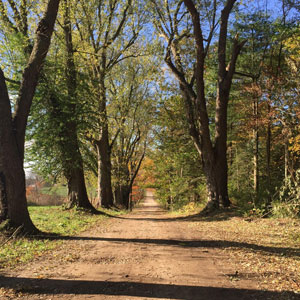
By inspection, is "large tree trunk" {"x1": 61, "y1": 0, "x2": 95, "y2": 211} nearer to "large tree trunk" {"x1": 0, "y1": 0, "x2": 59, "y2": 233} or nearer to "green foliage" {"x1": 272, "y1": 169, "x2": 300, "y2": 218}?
"large tree trunk" {"x1": 0, "y1": 0, "x2": 59, "y2": 233}

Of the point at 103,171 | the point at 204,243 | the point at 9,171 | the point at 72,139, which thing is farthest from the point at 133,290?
the point at 103,171

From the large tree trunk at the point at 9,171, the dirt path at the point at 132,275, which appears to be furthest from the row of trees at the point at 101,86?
the dirt path at the point at 132,275

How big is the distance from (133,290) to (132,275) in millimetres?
580

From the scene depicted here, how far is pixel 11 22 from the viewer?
35.4 ft

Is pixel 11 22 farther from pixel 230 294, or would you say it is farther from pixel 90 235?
pixel 230 294

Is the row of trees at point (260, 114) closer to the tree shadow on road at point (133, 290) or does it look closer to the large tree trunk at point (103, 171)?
the tree shadow on road at point (133, 290)

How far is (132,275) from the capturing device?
429cm

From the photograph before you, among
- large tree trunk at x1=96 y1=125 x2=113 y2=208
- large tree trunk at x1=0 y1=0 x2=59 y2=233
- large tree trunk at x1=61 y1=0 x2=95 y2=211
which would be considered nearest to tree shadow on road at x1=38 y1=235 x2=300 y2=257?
large tree trunk at x1=0 y1=0 x2=59 y2=233

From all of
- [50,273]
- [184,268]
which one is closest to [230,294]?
[184,268]

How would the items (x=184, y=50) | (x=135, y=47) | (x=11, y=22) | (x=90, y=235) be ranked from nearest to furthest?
(x=90, y=235) < (x=11, y=22) < (x=184, y=50) < (x=135, y=47)

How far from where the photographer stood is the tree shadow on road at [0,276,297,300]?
354 cm

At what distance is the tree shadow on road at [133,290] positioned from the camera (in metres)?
3.54

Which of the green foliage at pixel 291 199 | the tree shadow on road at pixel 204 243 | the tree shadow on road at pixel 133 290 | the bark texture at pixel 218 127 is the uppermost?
the bark texture at pixel 218 127

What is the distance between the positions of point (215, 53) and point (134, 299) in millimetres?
15659
